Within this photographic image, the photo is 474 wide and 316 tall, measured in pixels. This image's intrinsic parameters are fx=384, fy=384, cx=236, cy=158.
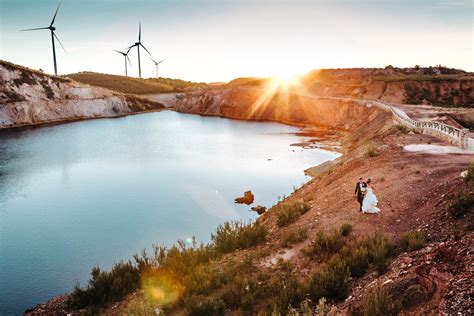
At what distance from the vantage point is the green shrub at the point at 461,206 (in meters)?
10.9

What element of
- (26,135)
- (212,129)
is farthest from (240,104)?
(26,135)

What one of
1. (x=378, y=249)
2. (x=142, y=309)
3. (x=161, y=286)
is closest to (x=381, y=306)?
(x=378, y=249)

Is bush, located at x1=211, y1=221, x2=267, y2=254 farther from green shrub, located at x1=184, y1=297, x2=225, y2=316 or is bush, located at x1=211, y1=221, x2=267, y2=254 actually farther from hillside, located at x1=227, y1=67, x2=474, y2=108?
hillside, located at x1=227, y1=67, x2=474, y2=108

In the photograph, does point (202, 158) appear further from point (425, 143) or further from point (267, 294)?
point (267, 294)

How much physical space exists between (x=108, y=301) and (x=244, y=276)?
4.41 m

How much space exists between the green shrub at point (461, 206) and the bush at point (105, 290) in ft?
32.8

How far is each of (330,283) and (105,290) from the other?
725cm

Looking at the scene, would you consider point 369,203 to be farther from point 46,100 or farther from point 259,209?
point 46,100

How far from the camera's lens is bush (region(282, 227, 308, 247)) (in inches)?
513

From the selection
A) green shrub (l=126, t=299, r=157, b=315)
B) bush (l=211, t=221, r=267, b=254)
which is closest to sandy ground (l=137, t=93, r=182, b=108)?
bush (l=211, t=221, r=267, b=254)

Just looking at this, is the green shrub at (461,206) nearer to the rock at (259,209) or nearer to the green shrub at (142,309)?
the green shrub at (142,309)

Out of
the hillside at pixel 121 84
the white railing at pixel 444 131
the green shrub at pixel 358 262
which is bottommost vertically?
the green shrub at pixel 358 262

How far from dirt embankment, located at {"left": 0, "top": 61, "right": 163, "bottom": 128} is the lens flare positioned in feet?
240

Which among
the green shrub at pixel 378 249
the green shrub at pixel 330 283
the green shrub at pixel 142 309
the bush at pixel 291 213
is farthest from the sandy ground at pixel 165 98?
the green shrub at pixel 330 283
